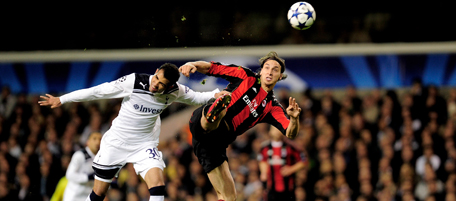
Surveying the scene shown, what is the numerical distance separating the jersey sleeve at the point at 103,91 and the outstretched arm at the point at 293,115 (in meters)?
1.91

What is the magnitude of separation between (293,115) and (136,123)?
6.38ft

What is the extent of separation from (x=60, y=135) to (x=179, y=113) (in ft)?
10.3

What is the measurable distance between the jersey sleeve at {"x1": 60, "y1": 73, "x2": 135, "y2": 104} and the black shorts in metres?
0.87

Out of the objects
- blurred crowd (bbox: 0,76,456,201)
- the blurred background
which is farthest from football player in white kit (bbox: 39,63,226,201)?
the blurred background

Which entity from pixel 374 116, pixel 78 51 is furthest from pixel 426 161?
pixel 78 51

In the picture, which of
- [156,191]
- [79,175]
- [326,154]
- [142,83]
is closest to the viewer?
[156,191]

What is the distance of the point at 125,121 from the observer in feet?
22.0

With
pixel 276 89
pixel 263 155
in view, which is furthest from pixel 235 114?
pixel 276 89

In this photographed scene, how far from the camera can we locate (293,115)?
6145mm

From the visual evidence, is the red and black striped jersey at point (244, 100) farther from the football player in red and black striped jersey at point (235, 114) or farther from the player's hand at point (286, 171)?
the player's hand at point (286, 171)

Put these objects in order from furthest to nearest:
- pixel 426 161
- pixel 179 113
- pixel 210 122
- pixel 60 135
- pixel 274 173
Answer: pixel 179 113
pixel 60 135
pixel 426 161
pixel 274 173
pixel 210 122

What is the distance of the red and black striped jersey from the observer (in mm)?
6574

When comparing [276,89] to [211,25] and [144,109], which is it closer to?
[211,25]

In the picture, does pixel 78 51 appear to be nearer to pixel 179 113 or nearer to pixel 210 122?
pixel 179 113
